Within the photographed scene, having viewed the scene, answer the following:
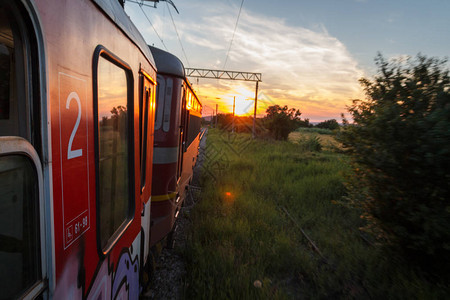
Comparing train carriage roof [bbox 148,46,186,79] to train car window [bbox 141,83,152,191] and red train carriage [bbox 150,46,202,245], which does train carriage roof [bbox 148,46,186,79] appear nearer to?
red train carriage [bbox 150,46,202,245]

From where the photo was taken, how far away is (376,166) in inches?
144

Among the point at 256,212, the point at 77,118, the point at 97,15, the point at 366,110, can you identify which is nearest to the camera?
the point at 77,118

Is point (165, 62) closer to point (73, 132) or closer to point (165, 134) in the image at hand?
point (165, 134)

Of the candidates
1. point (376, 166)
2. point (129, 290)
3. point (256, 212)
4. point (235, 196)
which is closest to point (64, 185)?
point (129, 290)

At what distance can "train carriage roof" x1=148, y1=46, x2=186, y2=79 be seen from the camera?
3795 millimetres

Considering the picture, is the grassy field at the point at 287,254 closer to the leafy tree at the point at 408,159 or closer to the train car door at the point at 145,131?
the leafy tree at the point at 408,159

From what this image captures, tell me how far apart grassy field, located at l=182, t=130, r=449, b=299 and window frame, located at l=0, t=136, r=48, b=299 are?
269 centimetres

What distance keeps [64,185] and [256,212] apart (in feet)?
17.7

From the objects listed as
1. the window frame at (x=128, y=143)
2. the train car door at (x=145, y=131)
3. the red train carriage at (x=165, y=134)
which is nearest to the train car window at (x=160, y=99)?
the red train carriage at (x=165, y=134)

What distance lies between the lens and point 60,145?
3.52 ft

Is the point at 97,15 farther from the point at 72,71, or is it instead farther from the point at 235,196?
the point at 235,196

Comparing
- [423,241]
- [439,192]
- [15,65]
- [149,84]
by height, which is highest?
[149,84]

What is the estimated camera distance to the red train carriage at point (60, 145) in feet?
2.80

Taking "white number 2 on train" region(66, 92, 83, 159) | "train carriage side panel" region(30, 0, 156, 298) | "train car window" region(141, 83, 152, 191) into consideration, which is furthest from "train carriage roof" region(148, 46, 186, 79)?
"white number 2 on train" region(66, 92, 83, 159)
